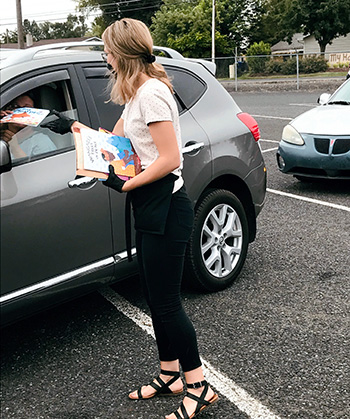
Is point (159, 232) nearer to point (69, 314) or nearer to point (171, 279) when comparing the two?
Answer: point (171, 279)

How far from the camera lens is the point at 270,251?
213 inches

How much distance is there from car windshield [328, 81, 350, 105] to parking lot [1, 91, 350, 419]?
3212mm

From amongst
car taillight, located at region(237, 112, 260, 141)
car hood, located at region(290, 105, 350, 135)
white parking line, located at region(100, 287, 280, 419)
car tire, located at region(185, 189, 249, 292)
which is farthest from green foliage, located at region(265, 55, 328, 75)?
white parking line, located at region(100, 287, 280, 419)

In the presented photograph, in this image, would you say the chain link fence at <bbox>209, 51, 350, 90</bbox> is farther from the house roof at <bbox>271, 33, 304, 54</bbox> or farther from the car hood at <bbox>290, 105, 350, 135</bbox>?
the house roof at <bbox>271, 33, 304, 54</bbox>

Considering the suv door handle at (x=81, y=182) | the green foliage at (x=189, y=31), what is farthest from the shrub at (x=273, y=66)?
the suv door handle at (x=81, y=182)

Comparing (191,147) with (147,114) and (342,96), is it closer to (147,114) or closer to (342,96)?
(147,114)

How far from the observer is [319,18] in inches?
2058

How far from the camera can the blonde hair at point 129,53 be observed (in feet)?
8.43

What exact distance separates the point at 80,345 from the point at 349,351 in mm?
1618

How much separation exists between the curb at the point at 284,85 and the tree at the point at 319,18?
2262 centimetres

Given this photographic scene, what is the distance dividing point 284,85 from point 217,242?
1031 inches

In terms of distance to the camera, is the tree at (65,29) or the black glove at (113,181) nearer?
the black glove at (113,181)

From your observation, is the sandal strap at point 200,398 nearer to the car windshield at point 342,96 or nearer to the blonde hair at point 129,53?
the blonde hair at point 129,53

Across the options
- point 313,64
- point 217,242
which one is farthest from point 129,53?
point 313,64
